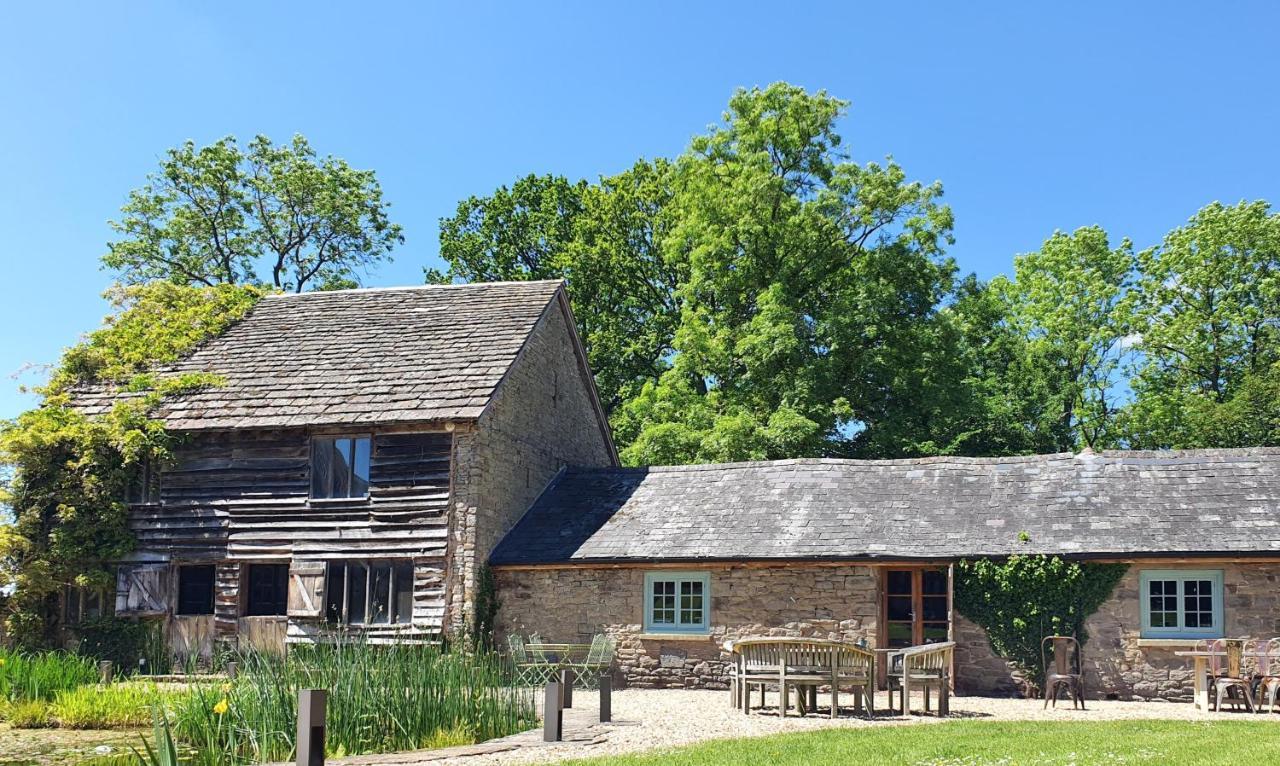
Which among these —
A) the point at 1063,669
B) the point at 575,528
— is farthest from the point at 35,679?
the point at 1063,669

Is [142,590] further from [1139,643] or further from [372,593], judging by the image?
[1139,643]

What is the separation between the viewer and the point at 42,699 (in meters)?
15.1

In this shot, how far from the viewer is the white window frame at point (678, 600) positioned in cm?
2006

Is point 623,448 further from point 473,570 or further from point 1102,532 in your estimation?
point 1102,532

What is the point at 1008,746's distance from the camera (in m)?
11.6

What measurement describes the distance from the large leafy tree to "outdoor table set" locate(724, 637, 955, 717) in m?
14.8

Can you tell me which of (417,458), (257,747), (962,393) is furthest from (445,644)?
(962,393)

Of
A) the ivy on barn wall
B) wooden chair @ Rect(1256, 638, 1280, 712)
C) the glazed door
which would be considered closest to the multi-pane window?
the glazed door

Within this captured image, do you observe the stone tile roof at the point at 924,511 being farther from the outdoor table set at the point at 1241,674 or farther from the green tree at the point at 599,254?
the green tree at the point at 599,254

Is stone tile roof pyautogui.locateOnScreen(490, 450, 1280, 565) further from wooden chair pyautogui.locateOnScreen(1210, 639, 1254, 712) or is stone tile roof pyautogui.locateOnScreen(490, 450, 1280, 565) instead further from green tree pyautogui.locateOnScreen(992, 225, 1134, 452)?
green tree pyautogui.locateOnScreen(992, 225, 1134, 452)

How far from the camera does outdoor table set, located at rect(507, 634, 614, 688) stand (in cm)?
1853

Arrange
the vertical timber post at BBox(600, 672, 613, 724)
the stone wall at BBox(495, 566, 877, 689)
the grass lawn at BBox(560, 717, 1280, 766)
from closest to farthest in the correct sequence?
the grass lawn at BBox(560, 717, 1280, 766) → the vertical timber post at BBox(600, 672, 613, 724) → the stone wall at BBox(495, 566, 877, 689)

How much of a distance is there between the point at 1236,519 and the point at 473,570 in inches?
457

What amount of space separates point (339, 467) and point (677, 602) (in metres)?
6.40
